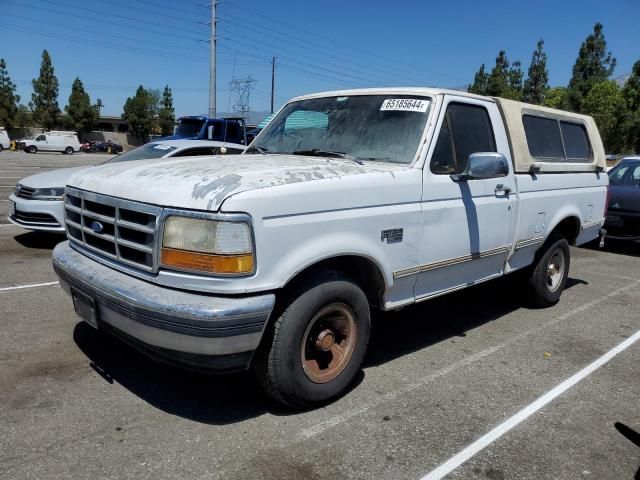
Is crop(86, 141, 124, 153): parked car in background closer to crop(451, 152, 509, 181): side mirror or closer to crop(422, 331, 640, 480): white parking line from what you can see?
crop(451, 152, 509, 181): side mirror

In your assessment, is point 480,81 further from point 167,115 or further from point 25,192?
point 25,192

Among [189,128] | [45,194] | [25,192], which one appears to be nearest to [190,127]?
[189,128]

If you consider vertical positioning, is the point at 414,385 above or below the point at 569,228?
below

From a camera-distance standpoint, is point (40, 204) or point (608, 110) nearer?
point (40, 204)

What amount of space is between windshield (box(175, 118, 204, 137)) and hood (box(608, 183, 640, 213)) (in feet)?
43.5

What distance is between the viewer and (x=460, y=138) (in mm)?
4238

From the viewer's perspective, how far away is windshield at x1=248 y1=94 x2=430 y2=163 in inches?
155

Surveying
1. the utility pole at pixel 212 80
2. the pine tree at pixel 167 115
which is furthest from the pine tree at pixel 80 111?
the utility pole at pixel 212 80

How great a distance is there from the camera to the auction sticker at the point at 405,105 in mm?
4027

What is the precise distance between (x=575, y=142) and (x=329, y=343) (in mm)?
4238

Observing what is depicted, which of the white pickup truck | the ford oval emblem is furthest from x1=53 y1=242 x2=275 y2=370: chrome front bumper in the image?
the ford oval emblem

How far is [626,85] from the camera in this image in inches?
1347

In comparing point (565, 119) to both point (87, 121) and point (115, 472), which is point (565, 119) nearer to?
point (115, 472)

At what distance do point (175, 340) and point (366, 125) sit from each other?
223 centimetres
